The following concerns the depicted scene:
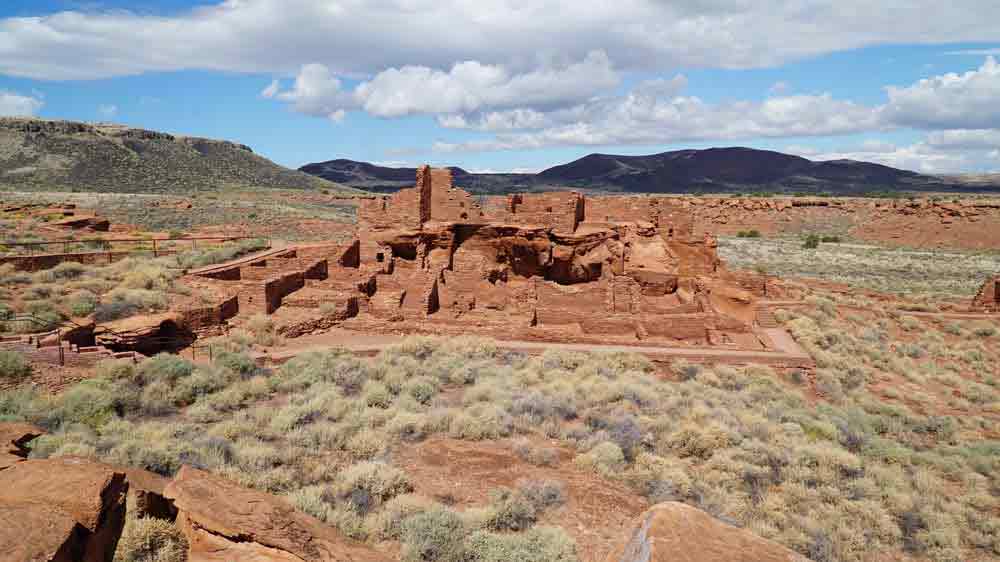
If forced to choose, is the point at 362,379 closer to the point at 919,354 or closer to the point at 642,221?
the point at 642,221

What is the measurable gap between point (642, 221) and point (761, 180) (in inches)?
5233

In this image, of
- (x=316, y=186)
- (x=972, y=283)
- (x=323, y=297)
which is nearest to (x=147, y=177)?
(x=316, y=186)

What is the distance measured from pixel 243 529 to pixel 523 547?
299 cm

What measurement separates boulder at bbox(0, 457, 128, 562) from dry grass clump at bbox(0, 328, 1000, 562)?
94.4 inches

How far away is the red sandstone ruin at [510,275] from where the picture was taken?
1548 centimetres

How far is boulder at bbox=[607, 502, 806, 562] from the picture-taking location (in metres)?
3.06

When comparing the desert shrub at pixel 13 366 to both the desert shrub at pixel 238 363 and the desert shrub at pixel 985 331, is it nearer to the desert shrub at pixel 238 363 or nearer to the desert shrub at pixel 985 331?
the desert shrub at pixel 238 363

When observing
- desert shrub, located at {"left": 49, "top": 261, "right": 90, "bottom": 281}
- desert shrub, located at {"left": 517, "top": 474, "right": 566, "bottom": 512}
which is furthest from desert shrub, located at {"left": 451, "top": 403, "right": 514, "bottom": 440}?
desert shrub, located at {"left": 49, "top": 261, "right": 90, "bottom": 281}

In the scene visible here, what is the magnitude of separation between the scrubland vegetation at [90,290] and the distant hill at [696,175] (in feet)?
320

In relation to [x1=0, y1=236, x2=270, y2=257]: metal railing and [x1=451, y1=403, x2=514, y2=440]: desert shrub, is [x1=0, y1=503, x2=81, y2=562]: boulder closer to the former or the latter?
[x1=451, y1=403, x2=514, y2=440]: desert shrub

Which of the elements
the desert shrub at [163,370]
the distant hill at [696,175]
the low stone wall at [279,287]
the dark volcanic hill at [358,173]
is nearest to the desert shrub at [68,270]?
the low stone wall at [279,287]

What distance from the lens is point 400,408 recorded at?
388 inches

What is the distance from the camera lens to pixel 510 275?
1808 cm

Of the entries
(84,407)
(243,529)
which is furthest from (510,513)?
(84,407)
